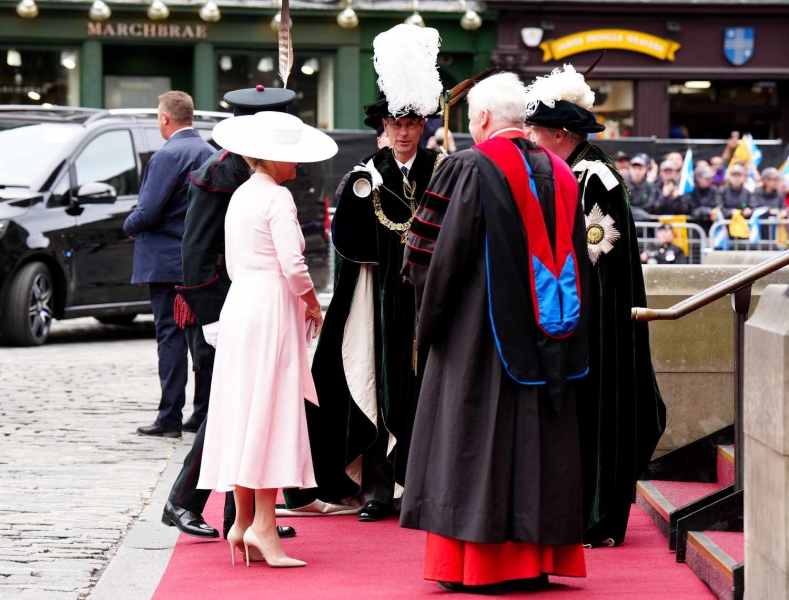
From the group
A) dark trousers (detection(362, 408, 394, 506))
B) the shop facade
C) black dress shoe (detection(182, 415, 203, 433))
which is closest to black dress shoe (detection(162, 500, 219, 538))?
dark trousers (detection(362, 408, 394, 506))

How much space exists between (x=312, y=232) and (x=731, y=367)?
8.62 meters

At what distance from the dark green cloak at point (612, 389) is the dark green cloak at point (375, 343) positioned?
1043 mm

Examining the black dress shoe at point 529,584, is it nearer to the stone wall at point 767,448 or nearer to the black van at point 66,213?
the stone wall at point 767,448

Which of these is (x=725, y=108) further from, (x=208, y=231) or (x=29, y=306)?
(x=208, y=231)

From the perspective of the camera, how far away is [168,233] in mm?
9266

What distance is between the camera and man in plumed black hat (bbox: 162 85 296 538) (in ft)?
20.5

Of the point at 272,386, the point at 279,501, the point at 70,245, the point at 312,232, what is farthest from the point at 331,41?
the point at 272,386

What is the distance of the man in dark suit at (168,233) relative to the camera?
29.7ft

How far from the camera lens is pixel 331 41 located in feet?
79.7

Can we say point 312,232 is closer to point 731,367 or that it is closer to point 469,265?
point 731,367

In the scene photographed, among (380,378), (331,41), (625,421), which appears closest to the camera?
(625,421)

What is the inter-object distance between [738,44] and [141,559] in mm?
21002

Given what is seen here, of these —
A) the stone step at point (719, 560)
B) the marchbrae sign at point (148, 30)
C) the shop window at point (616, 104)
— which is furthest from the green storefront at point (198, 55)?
the stone step at point (719, 560)

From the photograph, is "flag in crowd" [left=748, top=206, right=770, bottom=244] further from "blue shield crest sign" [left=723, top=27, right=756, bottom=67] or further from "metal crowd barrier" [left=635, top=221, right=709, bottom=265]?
"blue shield crest sign" [left=723, top=27, right=756, bottom=67]
